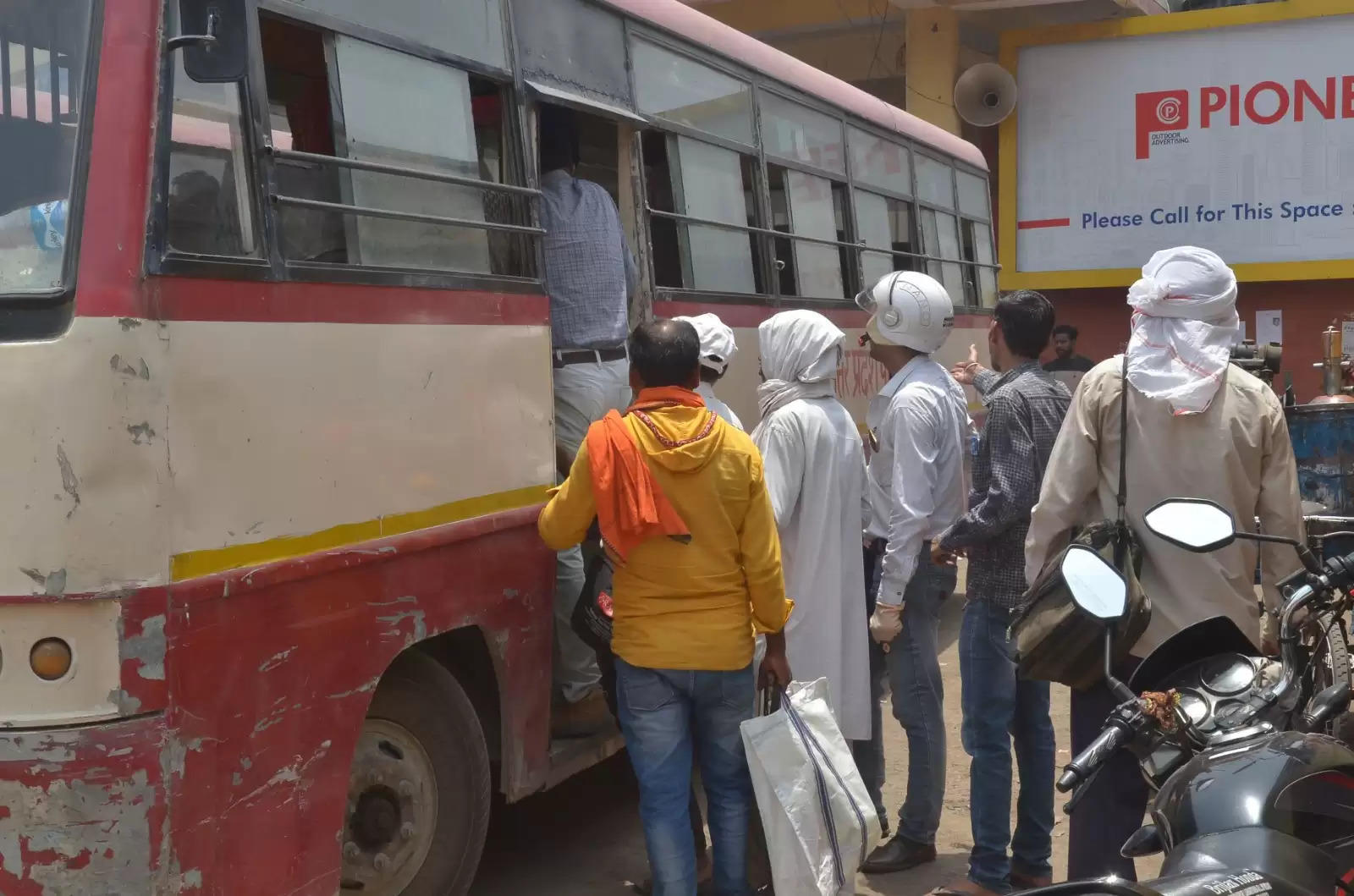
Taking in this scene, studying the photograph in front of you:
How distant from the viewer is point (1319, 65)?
1486 cm

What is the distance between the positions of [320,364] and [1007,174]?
1354cm

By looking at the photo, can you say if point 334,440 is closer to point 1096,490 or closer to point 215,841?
point 215,841

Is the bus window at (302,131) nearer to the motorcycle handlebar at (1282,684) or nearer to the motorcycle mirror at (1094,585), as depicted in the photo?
the motorcycle mirror at (1094,585)

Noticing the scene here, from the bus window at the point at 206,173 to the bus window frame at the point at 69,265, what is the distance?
169 mm

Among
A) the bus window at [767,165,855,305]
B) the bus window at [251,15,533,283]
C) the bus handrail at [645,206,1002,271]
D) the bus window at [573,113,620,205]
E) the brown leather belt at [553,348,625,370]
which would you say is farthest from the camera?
the bus window at [767,165,855,305]

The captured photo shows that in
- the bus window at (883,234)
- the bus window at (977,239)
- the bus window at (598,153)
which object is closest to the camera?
the bus window at (598,153)

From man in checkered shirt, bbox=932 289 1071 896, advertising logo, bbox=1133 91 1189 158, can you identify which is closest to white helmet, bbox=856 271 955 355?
man in checkered shirt, bbox=932 289 1071 896

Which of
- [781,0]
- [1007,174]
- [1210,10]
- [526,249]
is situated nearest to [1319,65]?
[1210,10]

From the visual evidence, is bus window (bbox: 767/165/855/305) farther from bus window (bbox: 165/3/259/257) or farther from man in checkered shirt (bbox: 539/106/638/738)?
bus window (bbox: 165/3/259/257)

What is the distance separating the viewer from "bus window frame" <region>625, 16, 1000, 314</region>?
18.9ft

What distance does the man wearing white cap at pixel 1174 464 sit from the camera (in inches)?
134

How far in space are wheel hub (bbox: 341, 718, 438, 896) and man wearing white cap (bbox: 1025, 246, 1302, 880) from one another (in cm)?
174

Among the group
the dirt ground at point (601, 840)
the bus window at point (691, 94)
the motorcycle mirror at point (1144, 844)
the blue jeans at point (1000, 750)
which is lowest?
the dirt ground at point (601, 840)

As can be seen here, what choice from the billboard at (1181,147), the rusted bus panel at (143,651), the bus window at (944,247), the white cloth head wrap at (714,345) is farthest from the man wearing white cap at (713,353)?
the billboard at (1181,147)
